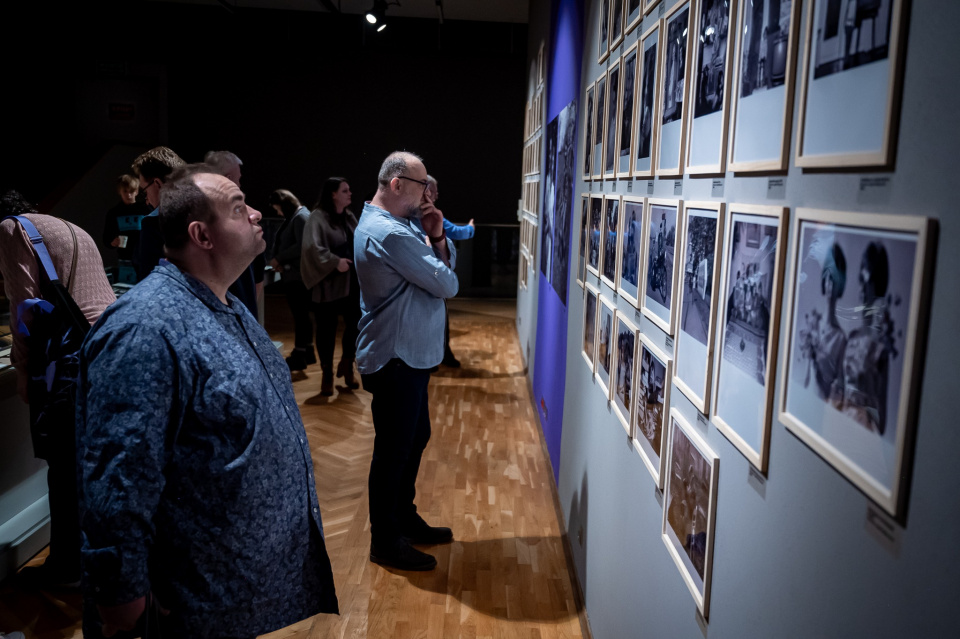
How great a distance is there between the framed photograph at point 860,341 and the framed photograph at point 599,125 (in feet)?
6.40

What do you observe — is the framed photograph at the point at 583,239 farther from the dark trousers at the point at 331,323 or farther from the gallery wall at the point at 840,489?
the dark trousers at the point at 331,323

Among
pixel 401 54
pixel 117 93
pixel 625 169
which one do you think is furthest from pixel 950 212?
pixel 117 93

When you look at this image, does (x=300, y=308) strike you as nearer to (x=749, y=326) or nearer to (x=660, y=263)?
(x=660, y=263)

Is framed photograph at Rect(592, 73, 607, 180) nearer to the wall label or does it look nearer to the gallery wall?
the gallery wall

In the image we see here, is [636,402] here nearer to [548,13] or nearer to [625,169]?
[625,169]

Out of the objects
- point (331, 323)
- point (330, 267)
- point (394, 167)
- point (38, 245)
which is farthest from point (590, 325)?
point (331, 323)

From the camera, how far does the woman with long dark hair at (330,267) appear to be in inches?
233

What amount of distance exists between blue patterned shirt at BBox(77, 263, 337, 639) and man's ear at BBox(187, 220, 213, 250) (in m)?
0.08

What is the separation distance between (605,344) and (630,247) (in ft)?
1.67

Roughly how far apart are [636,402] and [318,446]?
344cm

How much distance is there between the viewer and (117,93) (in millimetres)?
12570

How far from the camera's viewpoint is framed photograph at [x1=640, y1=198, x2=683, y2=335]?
1.77m

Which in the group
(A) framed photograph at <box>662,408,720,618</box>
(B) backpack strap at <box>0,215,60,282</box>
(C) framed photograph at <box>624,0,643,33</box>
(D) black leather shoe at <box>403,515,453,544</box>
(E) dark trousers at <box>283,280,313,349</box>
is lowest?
(D) black leather shoe at <box>403,515,453,544</box>

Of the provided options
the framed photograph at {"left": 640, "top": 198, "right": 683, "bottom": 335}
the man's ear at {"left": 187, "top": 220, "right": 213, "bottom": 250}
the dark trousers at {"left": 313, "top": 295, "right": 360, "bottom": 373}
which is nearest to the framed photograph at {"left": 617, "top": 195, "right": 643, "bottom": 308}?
the framed photograph at {"left": 640, "top": 198, "right": 683, "bottom": 335}
